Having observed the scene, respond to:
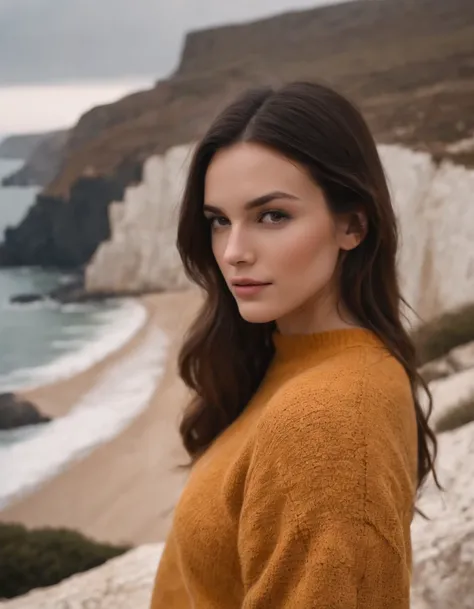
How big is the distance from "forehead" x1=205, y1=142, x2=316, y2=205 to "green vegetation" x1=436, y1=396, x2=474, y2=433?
115 cm

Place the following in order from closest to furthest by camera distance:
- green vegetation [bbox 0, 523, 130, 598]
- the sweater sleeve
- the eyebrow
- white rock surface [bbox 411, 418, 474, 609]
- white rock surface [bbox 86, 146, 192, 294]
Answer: the sweater sleeve
the eyebrow
white rock surface [bbox 411, 418, 474, 609]
green vegetation [bbox 0, 523, 130, 598]
white rock surface [bbox 86, 146, 192, 294]

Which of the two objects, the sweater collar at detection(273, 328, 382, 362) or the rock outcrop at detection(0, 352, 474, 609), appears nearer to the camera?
the sweater collar at detection(273, 328, 382, 362)

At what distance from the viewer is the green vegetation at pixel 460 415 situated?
1.60 m

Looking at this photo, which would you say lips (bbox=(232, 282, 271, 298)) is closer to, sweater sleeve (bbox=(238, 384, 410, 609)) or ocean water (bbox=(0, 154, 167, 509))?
sweater sleeve (bbox=(238, 384, 410, 609))

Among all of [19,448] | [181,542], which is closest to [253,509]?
[181,542]

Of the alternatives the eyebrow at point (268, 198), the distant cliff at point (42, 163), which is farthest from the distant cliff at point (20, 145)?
the eyebrow at point (268, 198)

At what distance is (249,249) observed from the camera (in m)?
0.67

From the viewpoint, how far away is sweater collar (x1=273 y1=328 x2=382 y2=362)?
2.23ft

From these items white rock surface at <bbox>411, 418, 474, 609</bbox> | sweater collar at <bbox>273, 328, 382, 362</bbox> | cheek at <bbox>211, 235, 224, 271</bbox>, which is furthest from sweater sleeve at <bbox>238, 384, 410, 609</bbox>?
white rock surface at <bbox>411, 418, 474, 609</bbox>

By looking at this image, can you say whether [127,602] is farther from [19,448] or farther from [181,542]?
[181,542]

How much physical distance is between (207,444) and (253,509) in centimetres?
41

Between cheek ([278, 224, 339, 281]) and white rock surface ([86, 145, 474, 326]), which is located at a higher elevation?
cheek ([278, 224, 339, 281])

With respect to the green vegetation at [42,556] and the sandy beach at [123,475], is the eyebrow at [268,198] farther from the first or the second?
the green vegetation at [42,556]

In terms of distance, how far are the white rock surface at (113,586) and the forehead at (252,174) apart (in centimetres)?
115
